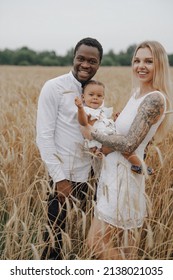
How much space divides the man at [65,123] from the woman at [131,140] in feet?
0.42

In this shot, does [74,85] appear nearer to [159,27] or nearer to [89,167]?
[89,167]

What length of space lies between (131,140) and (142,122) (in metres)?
0.09

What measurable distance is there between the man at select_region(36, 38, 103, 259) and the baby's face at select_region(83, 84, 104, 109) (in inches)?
2.6

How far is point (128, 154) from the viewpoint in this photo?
69.3 inches

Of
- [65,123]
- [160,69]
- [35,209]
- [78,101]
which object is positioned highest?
[160,69]

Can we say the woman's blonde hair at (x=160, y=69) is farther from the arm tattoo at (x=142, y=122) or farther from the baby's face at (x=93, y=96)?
the baby's face at (x=93, y=96)

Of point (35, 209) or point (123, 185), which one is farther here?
point (35, 209)

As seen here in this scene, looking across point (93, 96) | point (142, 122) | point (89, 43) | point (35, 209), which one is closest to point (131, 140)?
point (142, 122)

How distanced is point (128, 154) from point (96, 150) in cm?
19

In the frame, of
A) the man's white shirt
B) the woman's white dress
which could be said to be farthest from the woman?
the man's white shirt

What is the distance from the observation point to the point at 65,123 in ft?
6.32

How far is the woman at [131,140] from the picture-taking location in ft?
5.53

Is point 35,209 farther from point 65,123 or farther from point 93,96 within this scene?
point 93,96

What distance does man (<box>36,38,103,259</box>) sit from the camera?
188 centimetres
